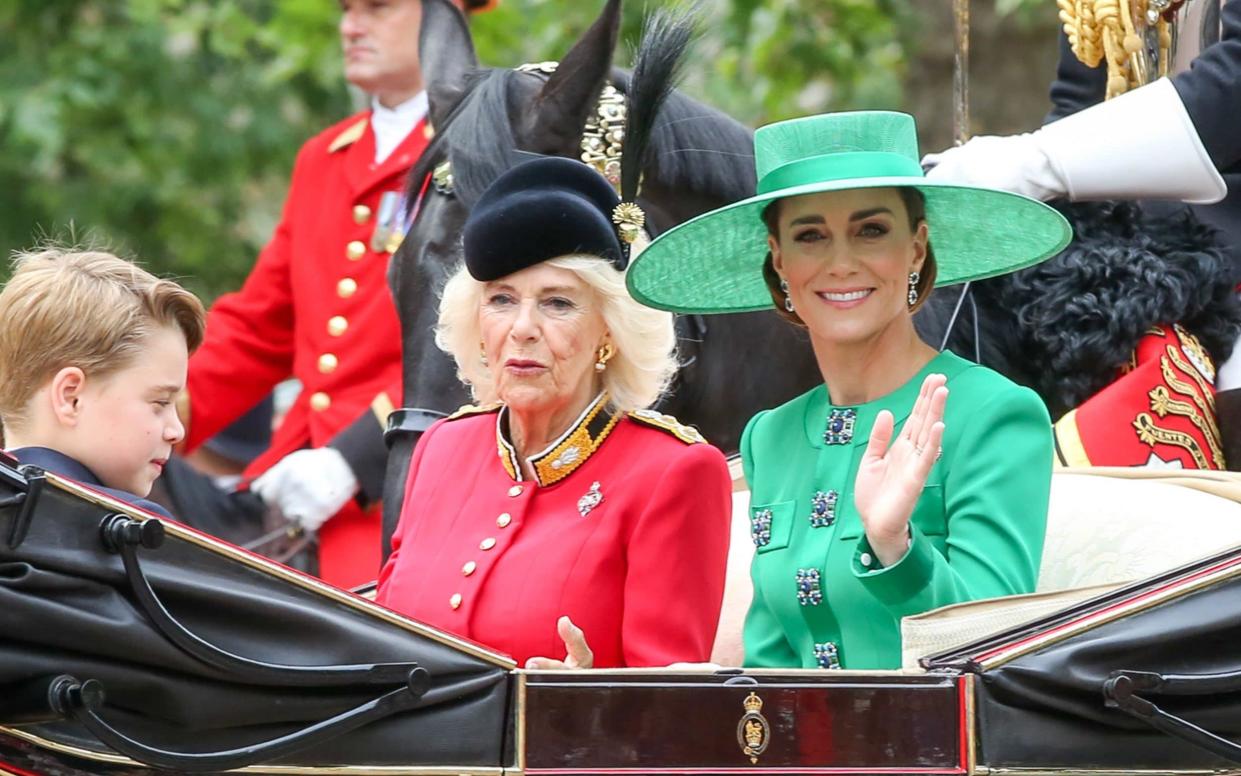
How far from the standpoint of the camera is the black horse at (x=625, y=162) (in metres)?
4.16

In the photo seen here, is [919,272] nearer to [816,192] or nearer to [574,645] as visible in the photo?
[816,192]

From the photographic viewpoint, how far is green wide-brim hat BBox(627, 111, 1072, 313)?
10.8 feet

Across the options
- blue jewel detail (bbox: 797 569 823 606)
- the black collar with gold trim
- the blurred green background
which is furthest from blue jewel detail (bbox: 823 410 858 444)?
the blurred green background

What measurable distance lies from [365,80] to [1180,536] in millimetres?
3017

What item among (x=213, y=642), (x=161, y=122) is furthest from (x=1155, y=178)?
(x=161, y=122)

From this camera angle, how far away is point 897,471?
294cm

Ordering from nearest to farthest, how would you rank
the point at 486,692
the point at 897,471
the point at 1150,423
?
1. the point at 486,692
2. the point at 897,471
3. the point at 1150,423

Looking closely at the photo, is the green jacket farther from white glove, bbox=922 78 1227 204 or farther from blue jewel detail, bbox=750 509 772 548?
white glove, bbox=922 78 1227 204

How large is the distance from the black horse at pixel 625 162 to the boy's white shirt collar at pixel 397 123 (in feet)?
4.67

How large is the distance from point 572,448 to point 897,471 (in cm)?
60

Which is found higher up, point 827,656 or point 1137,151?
point 1137,151

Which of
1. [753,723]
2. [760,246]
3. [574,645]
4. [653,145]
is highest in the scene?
[653,145]

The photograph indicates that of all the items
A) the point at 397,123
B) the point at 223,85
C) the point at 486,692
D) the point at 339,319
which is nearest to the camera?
the point at 486,692

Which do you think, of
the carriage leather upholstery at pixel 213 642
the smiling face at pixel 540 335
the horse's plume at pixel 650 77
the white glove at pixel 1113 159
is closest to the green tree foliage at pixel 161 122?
the horse's plume at pixel 650 77
